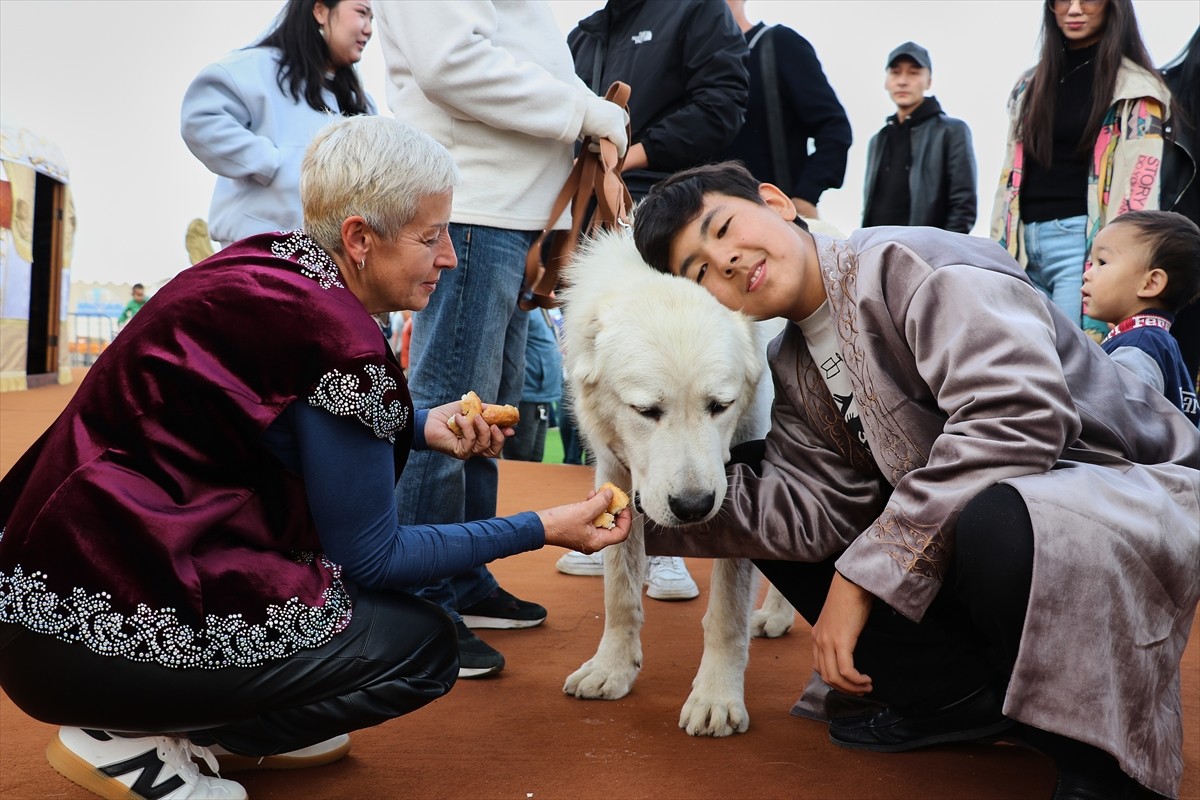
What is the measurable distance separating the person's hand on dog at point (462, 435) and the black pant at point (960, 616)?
74 centimetres

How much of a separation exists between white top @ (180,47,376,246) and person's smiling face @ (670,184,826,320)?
74.6 inches

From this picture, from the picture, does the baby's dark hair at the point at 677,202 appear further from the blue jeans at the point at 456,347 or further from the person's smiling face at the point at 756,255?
the blue jeans at the point at 456,347

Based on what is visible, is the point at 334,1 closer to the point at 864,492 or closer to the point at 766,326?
the point at 766,326

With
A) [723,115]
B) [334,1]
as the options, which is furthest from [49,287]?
[723,115]

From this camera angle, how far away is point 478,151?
8.87 ft

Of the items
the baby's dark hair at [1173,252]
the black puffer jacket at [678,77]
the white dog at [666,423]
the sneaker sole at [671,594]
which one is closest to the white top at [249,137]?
the black puffer jacket at [678,77]

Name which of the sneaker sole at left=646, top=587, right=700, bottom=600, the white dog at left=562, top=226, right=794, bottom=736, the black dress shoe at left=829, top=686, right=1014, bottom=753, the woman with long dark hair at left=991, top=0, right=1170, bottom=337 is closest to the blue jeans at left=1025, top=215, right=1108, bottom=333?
the woman with long dark hair at left=991, top=0, right=1170, bottom=337

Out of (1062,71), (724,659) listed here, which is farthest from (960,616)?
(1062,71)

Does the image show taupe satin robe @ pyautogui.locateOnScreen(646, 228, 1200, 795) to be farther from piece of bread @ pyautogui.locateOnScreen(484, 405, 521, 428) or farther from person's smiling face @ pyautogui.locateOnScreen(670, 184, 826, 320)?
piece of bread @ pyautogui.locateOnScreen(484, 405, 521, 428)

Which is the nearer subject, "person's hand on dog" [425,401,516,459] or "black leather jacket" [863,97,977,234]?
"person's hand on dog" [425,401,516,459]

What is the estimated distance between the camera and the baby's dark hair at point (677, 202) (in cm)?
228

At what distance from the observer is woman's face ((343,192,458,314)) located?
181 centimetres

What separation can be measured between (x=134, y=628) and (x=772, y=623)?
216 centimetres

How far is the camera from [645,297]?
2457mm
